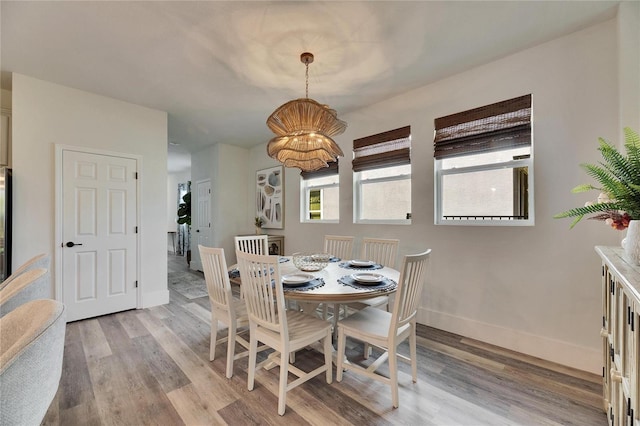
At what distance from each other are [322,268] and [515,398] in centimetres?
161

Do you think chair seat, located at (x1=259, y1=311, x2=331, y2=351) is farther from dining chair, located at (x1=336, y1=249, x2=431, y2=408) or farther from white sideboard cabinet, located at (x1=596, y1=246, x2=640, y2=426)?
white sideboard cabinet, located at (x1=596, y1=246, x2=640, y2=426)

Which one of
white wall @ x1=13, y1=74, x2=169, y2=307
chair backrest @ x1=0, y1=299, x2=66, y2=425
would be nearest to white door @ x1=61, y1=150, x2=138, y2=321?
white wall @ x1=13, y1=74, x2=169, y2=307

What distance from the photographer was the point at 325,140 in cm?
223

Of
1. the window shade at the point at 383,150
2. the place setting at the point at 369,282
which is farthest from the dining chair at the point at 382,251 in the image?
the window shade at the point at 383,150

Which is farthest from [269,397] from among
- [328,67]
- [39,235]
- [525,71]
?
[525,71]

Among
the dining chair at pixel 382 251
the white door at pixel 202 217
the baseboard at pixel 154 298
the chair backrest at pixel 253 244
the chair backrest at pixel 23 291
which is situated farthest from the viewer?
the white door at pixel 202 217

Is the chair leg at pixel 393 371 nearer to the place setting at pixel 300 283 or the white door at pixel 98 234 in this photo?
the place setting at pixel 300 283

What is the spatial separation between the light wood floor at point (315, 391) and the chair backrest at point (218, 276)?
0.57 metres

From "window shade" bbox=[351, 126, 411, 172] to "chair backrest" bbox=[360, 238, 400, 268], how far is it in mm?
1043

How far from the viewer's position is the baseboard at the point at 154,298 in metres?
3.60

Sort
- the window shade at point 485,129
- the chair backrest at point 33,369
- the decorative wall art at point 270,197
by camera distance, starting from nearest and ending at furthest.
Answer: the chair backrest at point 33,369, the window shade at point 485,129, the decorative wall art at point 270,197

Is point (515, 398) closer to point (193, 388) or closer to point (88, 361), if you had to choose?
point (193, 388)

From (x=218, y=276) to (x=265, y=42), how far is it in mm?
1959

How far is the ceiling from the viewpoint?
1.90 metres
